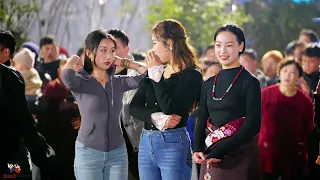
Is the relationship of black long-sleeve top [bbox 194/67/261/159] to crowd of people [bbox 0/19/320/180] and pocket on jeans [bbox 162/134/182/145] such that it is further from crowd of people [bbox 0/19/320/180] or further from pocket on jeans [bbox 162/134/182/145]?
pocket on jeans [bbox 162/134/182/145]

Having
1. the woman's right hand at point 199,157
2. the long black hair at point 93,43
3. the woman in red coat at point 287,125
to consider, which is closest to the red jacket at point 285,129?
the woman in red coat at point 287,125

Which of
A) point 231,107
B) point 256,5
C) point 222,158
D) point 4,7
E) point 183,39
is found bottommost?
point 222,158

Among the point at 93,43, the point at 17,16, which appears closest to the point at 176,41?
the point at 93,43

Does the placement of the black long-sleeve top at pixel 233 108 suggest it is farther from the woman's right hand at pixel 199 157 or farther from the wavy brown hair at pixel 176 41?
the wavy brown hair at pixel 176 41

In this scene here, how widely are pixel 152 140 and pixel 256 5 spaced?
1418cm

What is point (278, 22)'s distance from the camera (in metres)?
18.8

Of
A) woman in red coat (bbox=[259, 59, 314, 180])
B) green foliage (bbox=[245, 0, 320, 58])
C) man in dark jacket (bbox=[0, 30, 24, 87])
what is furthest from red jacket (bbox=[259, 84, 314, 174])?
green foliage (bbox=[245, 0, 320, 58])

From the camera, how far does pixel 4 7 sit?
10.2m

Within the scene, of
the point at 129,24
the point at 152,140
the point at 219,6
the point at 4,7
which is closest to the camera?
the point at 152,140

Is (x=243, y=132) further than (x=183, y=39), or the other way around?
(x=183, y=39)

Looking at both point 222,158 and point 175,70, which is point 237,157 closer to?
point 222,158

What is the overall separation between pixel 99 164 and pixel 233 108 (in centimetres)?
113

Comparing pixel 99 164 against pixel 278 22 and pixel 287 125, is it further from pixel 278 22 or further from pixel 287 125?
pixel 278 22

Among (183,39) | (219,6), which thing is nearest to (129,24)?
(219,6)
